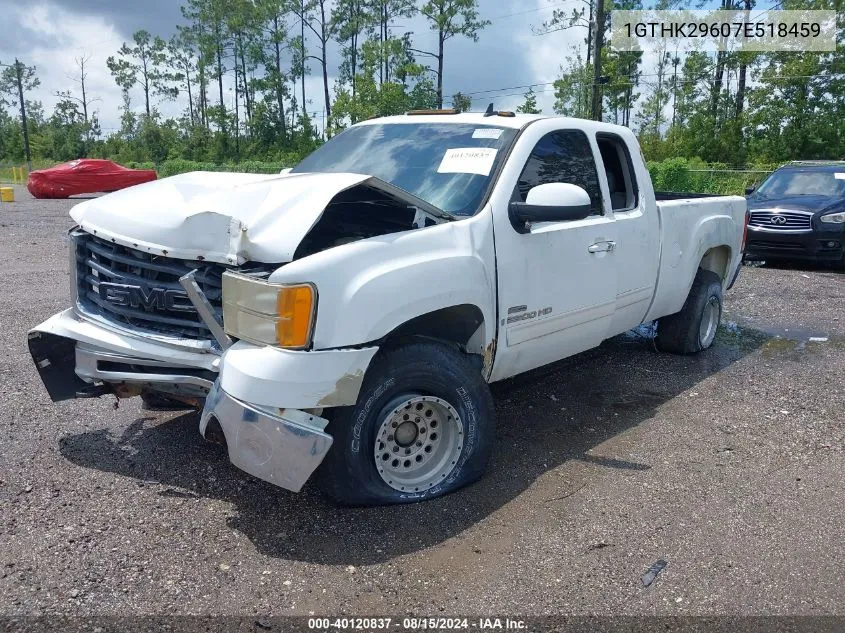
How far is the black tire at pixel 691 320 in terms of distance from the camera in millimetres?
6379

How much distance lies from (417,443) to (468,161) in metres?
1.68

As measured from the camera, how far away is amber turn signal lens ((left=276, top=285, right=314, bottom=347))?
3.07 meters

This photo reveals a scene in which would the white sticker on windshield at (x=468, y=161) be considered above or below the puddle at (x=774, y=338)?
above

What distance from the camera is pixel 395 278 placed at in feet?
10.9

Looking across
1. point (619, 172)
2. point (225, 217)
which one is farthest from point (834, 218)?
point (225, 217)

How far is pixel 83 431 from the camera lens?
449 cm

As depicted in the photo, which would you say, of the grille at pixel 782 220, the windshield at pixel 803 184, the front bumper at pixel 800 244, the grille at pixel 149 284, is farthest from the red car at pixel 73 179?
the grille at pixel 149 284

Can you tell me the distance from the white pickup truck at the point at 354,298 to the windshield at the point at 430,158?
0.01 m

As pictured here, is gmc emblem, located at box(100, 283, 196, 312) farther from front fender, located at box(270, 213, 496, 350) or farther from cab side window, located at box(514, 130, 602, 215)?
cab side window, located at box(514, 130, 602, 215)

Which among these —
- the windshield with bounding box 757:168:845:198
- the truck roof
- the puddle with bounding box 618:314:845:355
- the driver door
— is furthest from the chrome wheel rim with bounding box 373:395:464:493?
the windshield with bounding box 757:168:845:198

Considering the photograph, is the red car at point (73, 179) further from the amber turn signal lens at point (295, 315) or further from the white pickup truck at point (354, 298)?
the amber turn signal lens at point (295, 315)

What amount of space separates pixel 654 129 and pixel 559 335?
183 ft

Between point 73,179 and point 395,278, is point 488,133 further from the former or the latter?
point 73,179

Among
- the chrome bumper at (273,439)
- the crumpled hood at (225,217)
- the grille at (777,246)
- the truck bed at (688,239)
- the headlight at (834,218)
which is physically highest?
the crumpled hood at (225,217)
